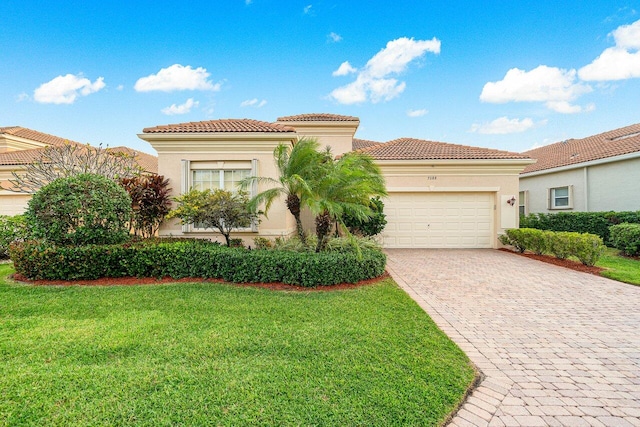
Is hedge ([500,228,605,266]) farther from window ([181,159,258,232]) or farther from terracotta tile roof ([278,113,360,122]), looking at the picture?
window ([181,159,258,232])

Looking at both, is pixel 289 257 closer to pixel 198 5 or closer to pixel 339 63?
pixel 198 5

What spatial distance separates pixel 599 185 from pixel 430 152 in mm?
9205

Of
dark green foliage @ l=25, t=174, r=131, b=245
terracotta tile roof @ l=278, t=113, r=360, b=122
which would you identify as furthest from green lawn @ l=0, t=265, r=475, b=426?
terracotta tile roof @ l=278, t=113, r=360, b=122

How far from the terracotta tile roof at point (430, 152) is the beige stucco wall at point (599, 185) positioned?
513cm

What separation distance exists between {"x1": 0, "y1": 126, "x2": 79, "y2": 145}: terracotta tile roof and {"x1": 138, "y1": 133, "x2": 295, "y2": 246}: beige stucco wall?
14093 millimetres

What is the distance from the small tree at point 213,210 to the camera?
8.25 meters

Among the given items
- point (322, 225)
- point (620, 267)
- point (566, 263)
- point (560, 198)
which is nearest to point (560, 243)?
point (566, 263)

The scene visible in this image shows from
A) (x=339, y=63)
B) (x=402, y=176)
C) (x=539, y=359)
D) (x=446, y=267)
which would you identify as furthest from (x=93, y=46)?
(x=539, y=359)

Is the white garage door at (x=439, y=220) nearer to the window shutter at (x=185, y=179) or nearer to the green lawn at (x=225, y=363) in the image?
the green lawn at (x=225, y=363)

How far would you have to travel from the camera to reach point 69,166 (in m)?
9.86

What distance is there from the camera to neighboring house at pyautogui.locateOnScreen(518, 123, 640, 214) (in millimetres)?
13266

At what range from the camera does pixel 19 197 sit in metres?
13.7

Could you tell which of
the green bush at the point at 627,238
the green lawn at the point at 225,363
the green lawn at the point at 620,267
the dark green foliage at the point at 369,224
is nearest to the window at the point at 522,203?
the green lawn at the point at 620,267

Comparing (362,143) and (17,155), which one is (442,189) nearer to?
(362,143)
